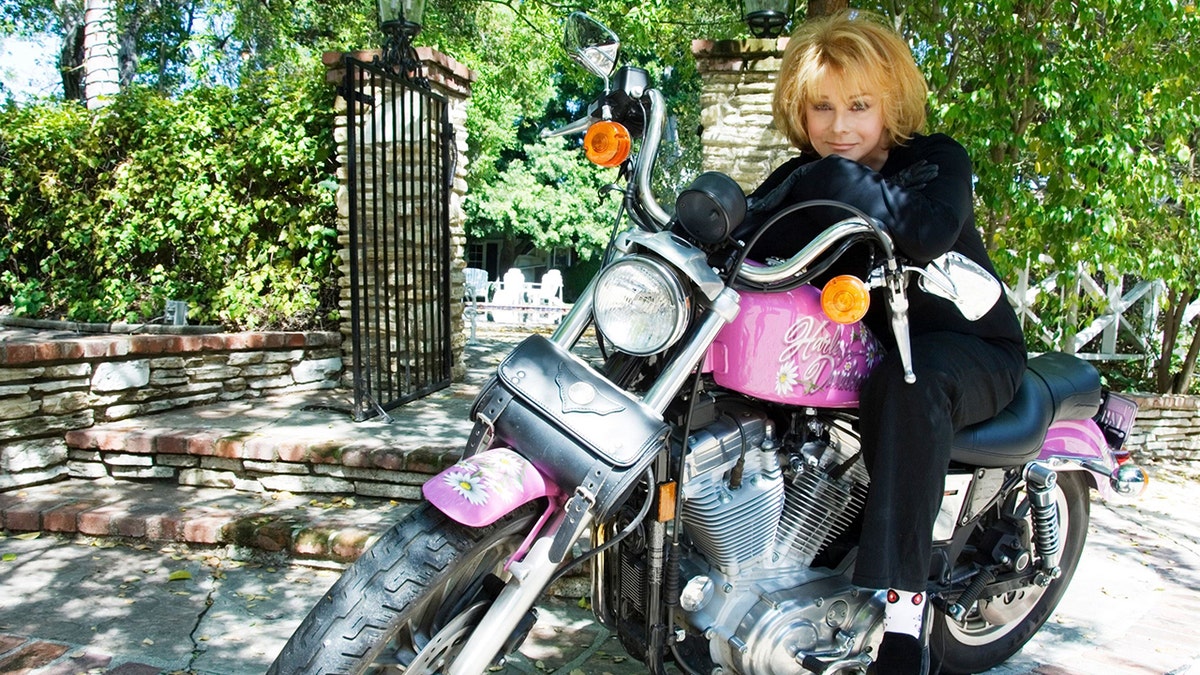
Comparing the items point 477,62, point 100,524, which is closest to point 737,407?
point 100,524

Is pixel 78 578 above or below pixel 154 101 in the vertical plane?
below

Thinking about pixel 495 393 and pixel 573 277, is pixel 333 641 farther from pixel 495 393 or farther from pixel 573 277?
pixel 573 277

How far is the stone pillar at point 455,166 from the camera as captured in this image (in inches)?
219

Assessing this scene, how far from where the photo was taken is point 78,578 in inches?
126

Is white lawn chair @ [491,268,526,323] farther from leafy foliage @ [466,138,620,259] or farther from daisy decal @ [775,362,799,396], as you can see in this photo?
daisy decal @ [775,362,799,396]

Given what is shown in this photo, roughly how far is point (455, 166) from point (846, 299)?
15.6 feet

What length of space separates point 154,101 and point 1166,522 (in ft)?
23.1

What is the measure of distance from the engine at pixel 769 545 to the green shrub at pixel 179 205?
4.53 m

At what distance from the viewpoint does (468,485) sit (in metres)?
1.50

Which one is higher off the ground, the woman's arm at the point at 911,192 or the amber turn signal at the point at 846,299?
the woman's arm at the point at 911,192

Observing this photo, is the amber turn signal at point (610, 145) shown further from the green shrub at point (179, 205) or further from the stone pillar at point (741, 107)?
the green shrub at point (179, 205)

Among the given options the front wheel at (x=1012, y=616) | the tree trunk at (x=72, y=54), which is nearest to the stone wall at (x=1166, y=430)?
the front wheel at (x=1012, y=616)

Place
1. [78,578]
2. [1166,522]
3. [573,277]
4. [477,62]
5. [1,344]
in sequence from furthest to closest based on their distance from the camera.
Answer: [573,277] < [477,62] < [1166,522] < [1,344] < [78,578]

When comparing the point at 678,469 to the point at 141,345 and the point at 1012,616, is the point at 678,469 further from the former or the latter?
the point at 141,345
